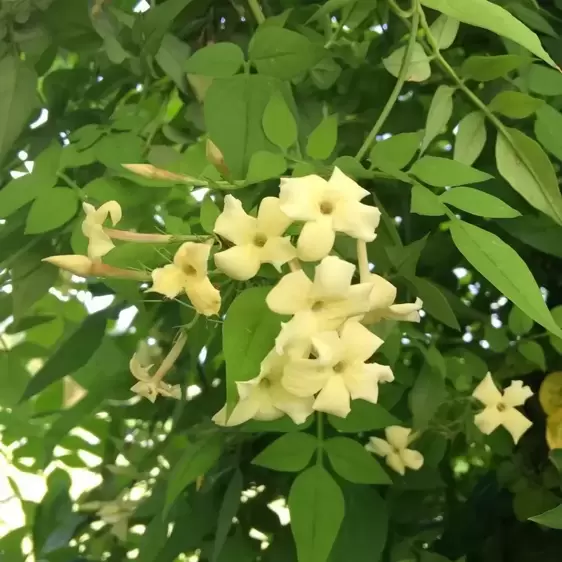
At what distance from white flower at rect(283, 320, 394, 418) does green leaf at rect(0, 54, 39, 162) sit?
0.61 feet

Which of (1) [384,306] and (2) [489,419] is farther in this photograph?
(2) [489,419]

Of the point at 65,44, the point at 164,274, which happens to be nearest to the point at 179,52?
the point at 65,44

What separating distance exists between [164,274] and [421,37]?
0.63ft

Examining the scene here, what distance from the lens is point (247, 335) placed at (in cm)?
24

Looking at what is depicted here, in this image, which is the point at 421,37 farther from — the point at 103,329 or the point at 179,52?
the point at 103,329

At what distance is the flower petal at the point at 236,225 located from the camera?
9.4 inches

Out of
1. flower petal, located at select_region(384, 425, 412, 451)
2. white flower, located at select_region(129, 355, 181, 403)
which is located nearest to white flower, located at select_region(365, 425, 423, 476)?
flower petal, located at select_region(384, 425, 412, 451)

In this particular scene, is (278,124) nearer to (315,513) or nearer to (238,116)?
(238,116)

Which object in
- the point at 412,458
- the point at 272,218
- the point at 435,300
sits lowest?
the point at 412,458

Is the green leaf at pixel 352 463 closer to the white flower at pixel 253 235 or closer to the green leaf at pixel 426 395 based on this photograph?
the green leaf at pixel 426 395

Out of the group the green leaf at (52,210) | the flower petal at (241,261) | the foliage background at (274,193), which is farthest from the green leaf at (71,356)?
the flower petal at (241,261)

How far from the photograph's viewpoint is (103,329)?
422 millimetres

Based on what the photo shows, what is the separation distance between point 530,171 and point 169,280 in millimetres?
201

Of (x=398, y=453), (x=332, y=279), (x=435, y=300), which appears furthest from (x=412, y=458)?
(x=332, y=279)
